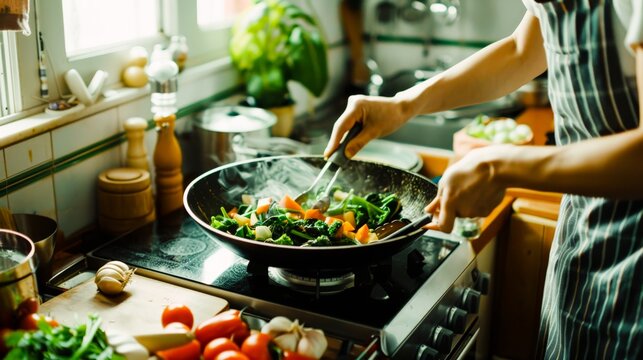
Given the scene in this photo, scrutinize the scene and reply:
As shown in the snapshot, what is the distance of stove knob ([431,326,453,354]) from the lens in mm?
1415

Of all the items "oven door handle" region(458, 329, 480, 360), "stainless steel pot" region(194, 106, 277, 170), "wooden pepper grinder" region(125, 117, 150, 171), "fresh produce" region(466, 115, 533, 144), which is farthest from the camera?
"fresh produce" region(466, 115, 533, 144)

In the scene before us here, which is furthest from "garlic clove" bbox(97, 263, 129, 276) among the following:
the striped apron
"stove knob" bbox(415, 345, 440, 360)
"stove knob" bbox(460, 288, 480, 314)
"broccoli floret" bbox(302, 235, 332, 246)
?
the striped apron

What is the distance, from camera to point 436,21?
2.83 metres

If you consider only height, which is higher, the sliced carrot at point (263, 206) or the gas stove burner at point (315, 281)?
the sliced carrot at point (263, 206)

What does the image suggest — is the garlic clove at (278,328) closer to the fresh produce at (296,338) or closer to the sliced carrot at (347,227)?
the fresh produce at (296,338)

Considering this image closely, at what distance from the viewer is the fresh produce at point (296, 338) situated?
1.14m

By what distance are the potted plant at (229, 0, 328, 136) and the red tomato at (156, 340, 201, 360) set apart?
1170 mm

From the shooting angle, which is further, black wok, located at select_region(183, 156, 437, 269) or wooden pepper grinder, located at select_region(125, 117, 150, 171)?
wooden pepper grinder, located at select_region(125, 117, 150, 171)

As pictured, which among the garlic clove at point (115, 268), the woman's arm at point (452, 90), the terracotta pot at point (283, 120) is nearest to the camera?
the garlic clove at point (115, 268)

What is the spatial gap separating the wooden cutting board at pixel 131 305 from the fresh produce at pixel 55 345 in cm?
14

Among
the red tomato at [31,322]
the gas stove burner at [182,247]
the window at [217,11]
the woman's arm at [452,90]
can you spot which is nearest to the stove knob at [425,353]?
the woman's arm at [452,90]

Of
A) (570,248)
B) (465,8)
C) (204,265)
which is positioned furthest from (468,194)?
(465,8)

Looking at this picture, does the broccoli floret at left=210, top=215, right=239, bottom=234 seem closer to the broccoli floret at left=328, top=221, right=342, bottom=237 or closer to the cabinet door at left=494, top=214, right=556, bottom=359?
the broccoli floret at left=328, top=221, right=342, bottom=237

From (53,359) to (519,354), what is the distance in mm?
1369
